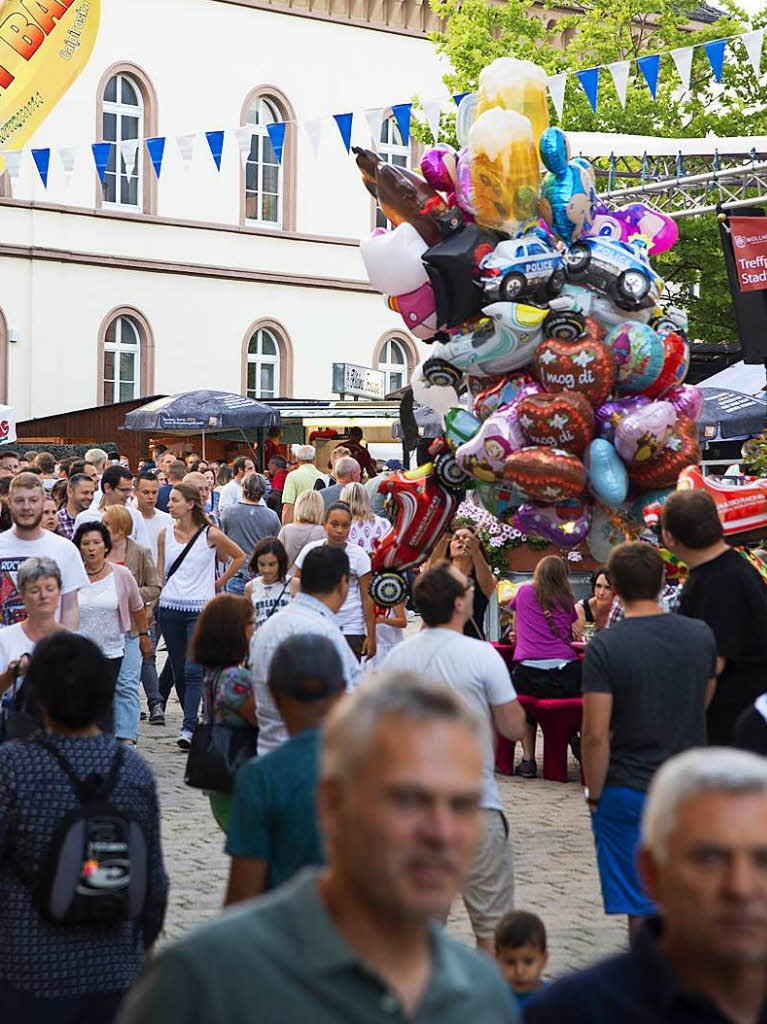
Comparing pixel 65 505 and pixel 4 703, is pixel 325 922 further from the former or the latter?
pixel 65 505

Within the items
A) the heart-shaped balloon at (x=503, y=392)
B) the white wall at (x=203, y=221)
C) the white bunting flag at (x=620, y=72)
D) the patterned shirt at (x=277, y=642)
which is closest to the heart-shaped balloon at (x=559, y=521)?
the heart-shaped balloon at (x=503, y=392)

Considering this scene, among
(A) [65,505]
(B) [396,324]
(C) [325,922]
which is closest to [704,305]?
A: (B) [396,324]

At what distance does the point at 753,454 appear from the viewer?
11.0 meters

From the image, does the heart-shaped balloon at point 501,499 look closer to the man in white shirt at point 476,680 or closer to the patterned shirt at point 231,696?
the man in white shirt at point 476,680

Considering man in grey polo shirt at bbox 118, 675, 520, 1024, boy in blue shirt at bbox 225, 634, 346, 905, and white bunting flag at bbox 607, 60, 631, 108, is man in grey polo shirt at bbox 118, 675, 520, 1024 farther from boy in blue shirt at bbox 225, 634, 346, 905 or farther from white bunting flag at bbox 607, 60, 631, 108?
white bunting flag at bbox 607, 60, 631, 108

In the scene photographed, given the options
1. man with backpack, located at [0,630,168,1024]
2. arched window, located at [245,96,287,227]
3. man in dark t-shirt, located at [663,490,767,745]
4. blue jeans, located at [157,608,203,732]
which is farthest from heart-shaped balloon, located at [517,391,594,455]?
arched window, located at [245,96,287,227]

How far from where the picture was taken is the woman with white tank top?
11.8 metres

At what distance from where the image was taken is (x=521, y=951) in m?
5.10

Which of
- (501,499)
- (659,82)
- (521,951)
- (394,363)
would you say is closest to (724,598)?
(521,951)

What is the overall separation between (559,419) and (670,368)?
0.88 metres

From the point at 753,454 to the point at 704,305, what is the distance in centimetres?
1935

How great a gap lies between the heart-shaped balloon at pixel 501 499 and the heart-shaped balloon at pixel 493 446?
0.15m

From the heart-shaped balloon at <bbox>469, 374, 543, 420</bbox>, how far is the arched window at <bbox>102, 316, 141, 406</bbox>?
2392cm

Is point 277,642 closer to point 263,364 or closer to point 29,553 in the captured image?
point 29,553
